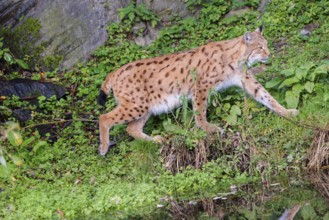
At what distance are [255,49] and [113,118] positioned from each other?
7.21 feet

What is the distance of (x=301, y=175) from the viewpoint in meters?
9.12

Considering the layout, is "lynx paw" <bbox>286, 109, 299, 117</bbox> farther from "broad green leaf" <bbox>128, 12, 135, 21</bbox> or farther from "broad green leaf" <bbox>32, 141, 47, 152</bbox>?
"broad green leaf" <bbox>128, 12, 135, 21</bbox>

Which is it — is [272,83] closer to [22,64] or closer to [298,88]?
[298,88]

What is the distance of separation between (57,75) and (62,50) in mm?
502

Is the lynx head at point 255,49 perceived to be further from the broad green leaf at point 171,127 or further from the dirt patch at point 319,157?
the dirt patch at point 319,157

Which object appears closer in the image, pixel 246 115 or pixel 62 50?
pixel 246 115

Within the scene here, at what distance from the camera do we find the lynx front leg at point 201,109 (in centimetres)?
1005

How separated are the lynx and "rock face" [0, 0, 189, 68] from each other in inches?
94.2

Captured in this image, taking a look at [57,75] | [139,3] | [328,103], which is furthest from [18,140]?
[139,3]

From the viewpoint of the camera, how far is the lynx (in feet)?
33.7

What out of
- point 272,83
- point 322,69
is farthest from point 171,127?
point 322,69

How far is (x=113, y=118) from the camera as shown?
10.4 meters

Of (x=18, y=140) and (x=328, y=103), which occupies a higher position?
(x=18, y=140)

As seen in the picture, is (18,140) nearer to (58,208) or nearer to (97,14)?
(58,208)
